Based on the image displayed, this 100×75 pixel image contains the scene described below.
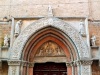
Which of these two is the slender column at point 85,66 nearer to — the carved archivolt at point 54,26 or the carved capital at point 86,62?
the carved capital at point 86,62

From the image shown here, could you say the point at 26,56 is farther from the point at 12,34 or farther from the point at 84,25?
the point at 84,25

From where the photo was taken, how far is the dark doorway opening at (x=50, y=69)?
7.66 m

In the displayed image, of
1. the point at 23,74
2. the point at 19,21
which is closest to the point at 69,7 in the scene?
the point at 19,21

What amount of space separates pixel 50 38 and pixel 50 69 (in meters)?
1.16

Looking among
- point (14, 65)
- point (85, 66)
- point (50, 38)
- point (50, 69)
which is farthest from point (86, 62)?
point (14, 65)

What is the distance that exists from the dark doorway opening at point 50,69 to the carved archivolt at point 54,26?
3.03 feet

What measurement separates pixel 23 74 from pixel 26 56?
0.66 meters

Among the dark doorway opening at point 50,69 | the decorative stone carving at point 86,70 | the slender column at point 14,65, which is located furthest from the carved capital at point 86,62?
the slender column at point 14,65

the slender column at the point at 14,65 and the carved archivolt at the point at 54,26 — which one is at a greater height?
the carved archivolt at the point at 54,26

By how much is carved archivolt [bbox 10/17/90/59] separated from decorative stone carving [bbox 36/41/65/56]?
695mm

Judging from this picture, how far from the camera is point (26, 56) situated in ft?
24.4

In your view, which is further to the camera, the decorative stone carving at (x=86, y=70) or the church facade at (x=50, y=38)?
the church facade at (x=50, y=38)

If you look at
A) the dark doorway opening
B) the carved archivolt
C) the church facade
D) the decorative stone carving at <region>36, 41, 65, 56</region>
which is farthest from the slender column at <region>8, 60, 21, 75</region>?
the decorative stone carving at <region>36, 41, 65, 56</region>

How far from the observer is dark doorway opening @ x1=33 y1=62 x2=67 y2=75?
301 inches
